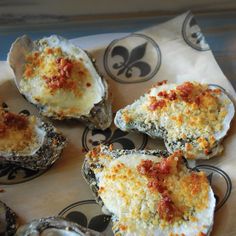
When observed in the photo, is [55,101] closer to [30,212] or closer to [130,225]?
[30,212]

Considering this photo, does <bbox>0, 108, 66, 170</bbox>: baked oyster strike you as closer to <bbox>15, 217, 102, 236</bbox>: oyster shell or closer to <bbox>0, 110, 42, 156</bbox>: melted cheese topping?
<bbox>0, 110, 42, 156</bbox>: melted cheese topping

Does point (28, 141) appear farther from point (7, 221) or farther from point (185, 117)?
point (185, 117)

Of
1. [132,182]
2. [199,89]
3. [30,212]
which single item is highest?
[199,89]

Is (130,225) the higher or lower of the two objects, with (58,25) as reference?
lower

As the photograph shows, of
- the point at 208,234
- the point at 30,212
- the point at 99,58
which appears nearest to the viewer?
the point at 208,234

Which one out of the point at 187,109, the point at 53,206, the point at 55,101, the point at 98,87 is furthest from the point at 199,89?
the point at 53,206

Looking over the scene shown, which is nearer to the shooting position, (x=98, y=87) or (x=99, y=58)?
(x=98, y=87)

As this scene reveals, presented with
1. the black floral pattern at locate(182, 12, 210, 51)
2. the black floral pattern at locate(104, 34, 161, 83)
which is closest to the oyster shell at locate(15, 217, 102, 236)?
the black floral pattern at locate(104, 34, 161, 83)
